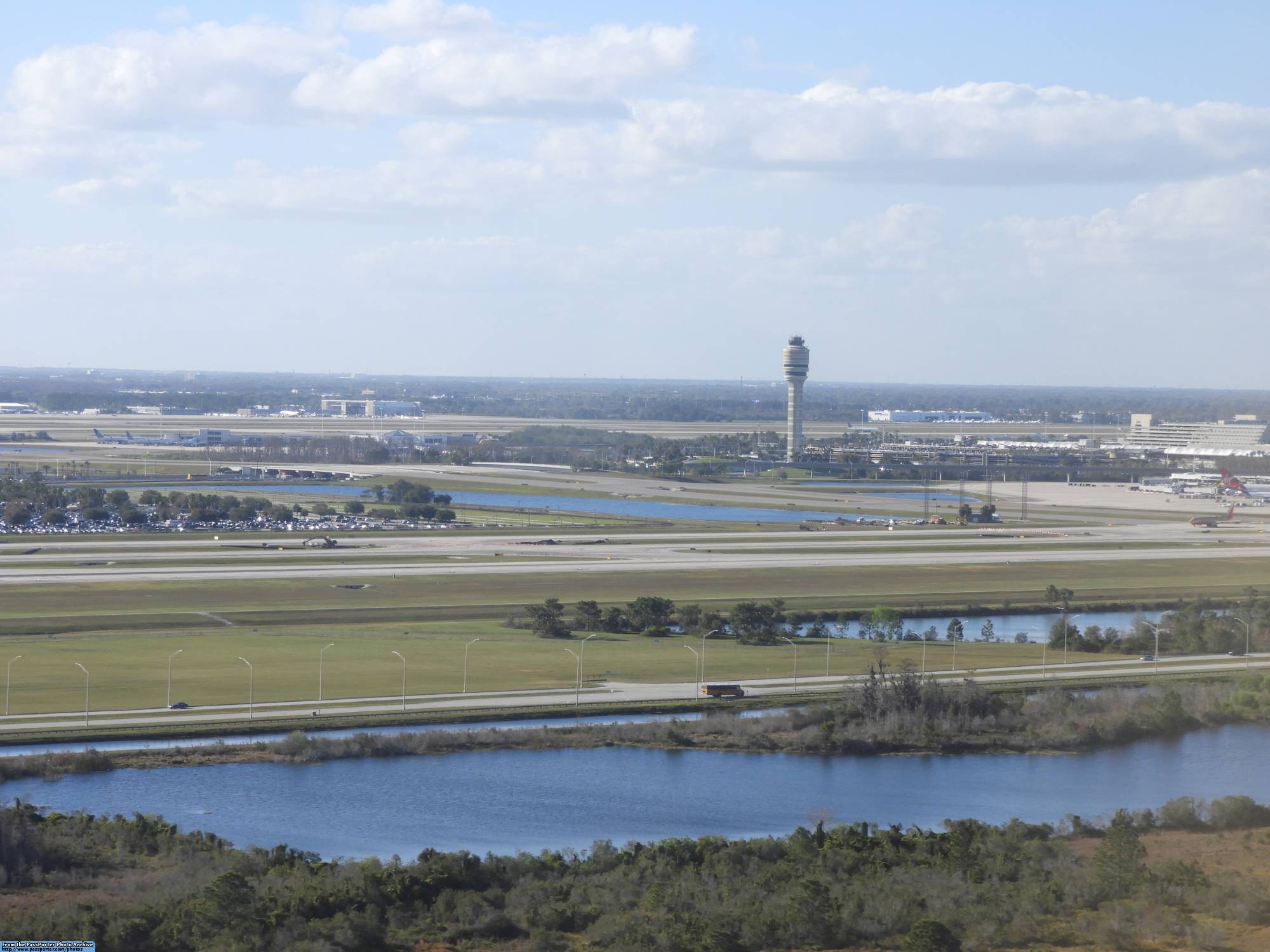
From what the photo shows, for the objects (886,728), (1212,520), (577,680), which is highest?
(1212,520)

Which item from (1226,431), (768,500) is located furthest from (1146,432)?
(768,500)

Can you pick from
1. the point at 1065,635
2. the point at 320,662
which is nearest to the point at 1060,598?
the point at 1065,635

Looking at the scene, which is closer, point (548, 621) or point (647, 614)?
point (548, 621)

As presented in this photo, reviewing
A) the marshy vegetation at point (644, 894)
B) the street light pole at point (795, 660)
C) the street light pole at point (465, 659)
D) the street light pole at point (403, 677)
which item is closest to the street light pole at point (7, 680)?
the street light pole at point (403, 677)

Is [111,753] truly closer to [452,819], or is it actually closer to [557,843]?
[452,819]

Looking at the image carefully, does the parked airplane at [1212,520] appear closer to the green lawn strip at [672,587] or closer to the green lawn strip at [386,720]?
the green lawn strip at [672,587]

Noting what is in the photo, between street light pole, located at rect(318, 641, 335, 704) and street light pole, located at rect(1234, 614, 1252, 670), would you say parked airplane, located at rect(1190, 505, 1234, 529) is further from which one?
street light pole, located at rect(318, 641, 335, 704)

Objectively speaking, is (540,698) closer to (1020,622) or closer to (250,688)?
(250,688)
